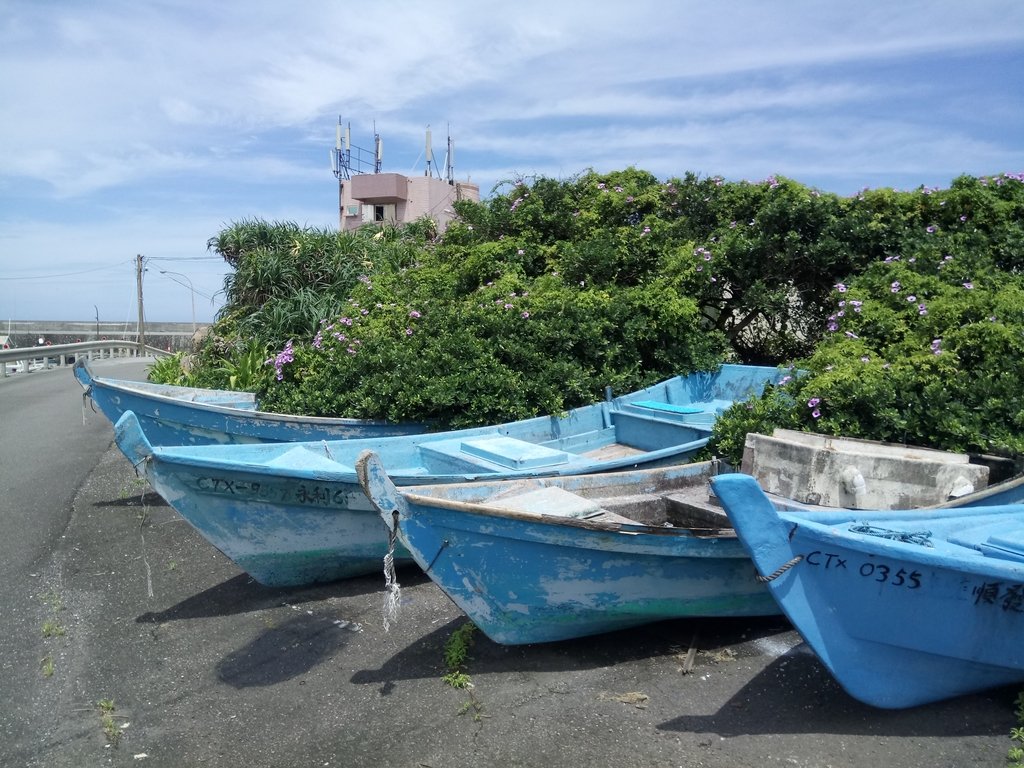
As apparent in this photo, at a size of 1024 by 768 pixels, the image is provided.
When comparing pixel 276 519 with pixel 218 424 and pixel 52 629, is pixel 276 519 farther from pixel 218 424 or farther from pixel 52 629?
pixel 218 424

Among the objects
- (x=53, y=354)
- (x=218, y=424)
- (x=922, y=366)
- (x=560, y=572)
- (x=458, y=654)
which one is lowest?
(x=458, y=654)

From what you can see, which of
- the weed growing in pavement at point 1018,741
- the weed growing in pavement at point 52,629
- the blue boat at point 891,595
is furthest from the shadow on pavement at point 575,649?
the weed growing in pavement at point 52,629

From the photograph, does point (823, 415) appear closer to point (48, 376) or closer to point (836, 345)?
point (836, 345)

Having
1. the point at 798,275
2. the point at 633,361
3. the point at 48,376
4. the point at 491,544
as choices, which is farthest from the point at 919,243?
the point at 48,376

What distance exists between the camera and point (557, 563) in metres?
4.76

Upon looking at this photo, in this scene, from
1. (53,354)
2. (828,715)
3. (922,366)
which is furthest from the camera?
(53,354)

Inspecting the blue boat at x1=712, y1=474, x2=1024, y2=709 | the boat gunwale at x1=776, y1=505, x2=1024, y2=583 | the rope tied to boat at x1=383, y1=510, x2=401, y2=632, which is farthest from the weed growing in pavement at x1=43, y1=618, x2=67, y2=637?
the boat gunwale at x1=776, y1=505, x2=1024, y2=583

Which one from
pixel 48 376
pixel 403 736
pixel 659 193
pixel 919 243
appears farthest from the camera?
pixel 48 376

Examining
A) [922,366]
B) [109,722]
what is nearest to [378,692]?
[109,722]

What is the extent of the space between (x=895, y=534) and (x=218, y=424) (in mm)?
6217

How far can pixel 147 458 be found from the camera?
5.56 m

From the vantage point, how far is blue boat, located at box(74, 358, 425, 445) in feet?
26.5

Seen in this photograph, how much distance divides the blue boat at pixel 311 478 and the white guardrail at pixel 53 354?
1285cm

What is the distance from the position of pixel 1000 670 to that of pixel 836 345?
14.9 ft
